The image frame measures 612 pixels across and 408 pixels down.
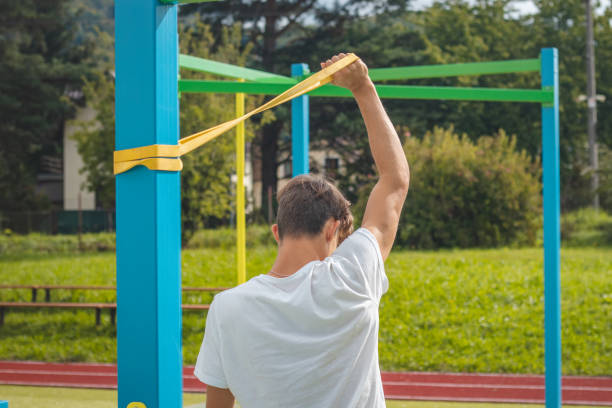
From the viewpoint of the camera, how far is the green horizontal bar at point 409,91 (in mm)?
3359

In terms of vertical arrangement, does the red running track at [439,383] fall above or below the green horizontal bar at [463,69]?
below

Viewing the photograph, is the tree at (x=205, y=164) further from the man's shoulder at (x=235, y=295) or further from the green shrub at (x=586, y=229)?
the man's shoulder at (x=235, y=295)

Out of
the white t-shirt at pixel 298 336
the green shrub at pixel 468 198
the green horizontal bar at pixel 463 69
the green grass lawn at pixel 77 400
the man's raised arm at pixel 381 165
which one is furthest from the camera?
the green shrub at pixel 468 198

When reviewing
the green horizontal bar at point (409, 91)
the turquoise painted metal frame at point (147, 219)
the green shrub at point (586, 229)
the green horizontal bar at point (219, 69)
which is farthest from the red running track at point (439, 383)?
the green shrub at point (586, 229)

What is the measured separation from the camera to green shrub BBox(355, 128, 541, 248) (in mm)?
12242

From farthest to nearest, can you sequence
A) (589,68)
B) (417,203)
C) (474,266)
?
(589,68) → (417,203) → (474,266)

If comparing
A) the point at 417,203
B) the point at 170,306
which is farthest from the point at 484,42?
the point at 170,306

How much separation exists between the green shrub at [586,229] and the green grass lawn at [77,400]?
8.99m

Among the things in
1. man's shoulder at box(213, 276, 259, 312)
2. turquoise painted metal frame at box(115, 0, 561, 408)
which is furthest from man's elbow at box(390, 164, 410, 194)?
turquoise painted metal frame at box(115, 0, 561, 408)

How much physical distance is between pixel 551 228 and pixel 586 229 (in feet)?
39.9

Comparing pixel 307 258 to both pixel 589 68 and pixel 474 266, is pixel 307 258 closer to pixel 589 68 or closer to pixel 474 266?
pixel 474 266

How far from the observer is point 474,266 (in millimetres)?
10258

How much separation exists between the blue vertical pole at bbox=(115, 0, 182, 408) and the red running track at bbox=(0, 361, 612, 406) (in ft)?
13.8

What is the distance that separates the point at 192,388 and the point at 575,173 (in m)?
15.1
